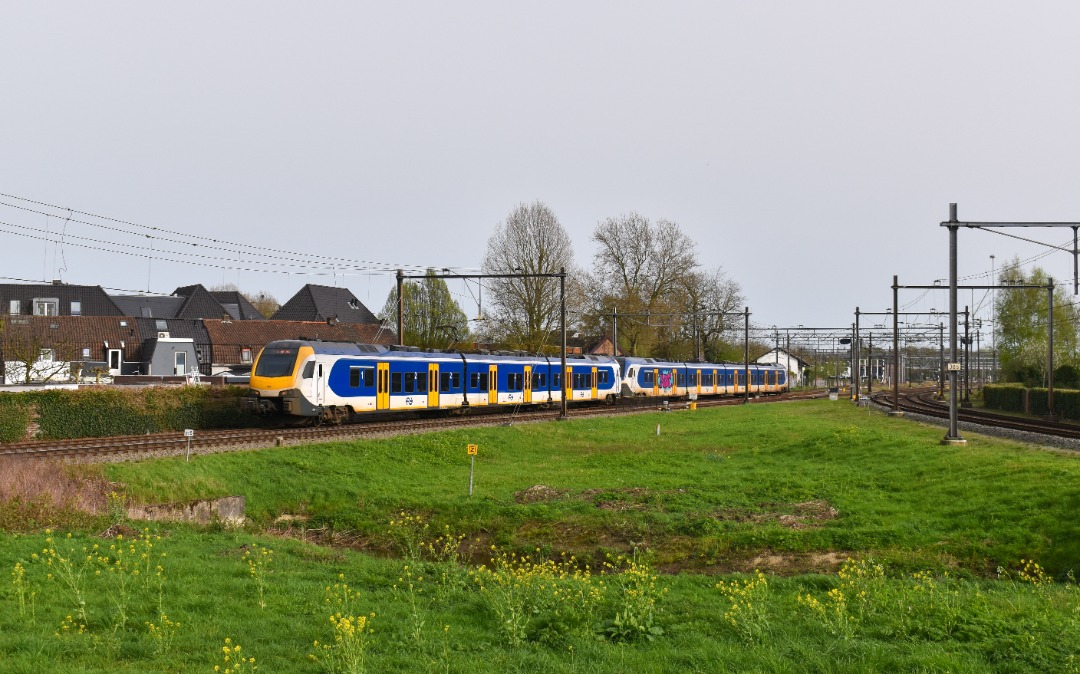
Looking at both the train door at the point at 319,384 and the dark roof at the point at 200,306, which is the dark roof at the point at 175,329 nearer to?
the dark roof at the point at 200,306

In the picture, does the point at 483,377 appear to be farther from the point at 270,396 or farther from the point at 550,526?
the point at 550,526

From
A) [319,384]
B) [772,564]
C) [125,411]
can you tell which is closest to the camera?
[772,564]

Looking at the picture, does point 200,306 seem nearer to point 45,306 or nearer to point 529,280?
point 45,306

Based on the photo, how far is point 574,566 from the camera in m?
15.9

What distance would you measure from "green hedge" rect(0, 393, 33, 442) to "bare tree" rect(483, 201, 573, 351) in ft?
126

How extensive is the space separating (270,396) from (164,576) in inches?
756

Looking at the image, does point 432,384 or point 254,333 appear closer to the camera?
point 432,384

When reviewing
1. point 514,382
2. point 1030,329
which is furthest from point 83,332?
point 1030,329

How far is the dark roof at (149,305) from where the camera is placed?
84.3 m

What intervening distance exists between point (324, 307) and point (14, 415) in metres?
57.1

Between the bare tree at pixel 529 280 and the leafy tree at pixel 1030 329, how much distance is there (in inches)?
1203

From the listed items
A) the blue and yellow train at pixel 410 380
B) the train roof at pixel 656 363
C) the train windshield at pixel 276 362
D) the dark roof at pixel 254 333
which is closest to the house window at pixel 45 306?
the dark roof at pixel 254 333

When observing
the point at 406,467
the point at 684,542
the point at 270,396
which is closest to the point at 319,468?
the point at 406,467

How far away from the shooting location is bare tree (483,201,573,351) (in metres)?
65.1
